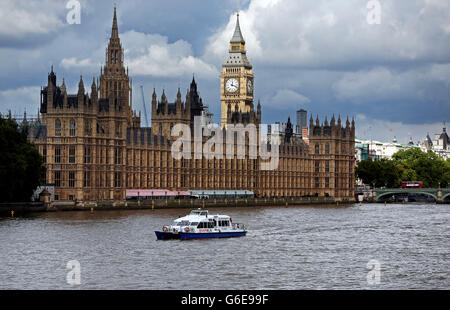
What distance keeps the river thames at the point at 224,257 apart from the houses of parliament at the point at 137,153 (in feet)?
106

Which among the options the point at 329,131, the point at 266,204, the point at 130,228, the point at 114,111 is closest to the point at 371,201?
the point at 329,131

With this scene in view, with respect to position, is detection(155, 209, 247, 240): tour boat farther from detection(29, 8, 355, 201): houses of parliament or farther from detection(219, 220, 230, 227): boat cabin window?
detection(29, 8, 355, 201): houses of parliament

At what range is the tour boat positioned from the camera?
7275cm

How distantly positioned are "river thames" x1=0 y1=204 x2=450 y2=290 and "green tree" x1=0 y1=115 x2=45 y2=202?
256 inches

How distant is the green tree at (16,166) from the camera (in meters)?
96.2

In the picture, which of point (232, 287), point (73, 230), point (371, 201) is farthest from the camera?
point (371, 201)

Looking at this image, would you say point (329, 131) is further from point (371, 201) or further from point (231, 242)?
point (231, 242)

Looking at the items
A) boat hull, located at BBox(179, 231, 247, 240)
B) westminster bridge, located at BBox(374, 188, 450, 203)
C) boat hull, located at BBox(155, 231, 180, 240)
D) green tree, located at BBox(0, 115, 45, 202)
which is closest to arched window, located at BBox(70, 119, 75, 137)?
green tree, located at BBox(0, 115, 45, 202)

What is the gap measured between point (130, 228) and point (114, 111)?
1911 inches

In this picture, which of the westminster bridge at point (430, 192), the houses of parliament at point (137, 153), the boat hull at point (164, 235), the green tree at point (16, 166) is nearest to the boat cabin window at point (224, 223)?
the boat hull at point (164, 235)

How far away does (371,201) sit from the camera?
19062cm

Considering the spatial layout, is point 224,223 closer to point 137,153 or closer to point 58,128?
point 58,128

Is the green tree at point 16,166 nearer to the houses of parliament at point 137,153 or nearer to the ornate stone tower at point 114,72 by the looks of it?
the houses of parliament at point 137,153

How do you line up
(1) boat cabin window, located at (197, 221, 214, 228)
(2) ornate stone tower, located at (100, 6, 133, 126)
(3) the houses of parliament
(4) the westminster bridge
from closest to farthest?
(1) boat cabin window, located at (197, 221, 214, 228) < (3) the houses of parliament < (2) ornate stone tower, located at (100, 6, 133, 126) < (4) the westminster bridge
